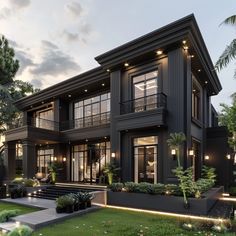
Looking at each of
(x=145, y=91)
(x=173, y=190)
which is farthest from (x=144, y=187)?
(x=145, y=91)

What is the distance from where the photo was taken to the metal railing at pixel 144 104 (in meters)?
14.8

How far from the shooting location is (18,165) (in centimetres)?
3300

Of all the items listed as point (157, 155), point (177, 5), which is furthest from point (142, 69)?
point (177, 5)

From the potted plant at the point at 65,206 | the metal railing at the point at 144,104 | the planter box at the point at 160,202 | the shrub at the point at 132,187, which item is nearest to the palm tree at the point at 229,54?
the metal railing at the point at 144,104

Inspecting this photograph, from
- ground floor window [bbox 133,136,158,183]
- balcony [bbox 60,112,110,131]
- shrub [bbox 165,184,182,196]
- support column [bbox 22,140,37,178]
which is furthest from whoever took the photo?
balcony [bbox 60,112,110,131]

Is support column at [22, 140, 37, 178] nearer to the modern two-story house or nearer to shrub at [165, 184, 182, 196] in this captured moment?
the modern two-story house

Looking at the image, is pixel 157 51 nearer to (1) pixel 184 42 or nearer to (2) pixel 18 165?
(1) pixel 184 42

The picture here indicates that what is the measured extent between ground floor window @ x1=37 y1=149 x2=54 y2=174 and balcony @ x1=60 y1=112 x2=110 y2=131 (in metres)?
2.71

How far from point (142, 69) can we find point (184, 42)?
3085 mm

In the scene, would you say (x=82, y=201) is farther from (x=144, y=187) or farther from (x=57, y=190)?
(x=57, y=190)

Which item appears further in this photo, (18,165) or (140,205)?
(18,165)

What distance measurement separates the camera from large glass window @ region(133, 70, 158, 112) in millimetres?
15534

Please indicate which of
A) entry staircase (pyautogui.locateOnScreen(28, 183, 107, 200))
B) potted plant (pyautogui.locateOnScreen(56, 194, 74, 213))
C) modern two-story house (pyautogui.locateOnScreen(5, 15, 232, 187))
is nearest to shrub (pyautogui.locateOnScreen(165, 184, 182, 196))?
modern two-story house (pyautogui.locateOnScreen(5, 15, 232, 187))

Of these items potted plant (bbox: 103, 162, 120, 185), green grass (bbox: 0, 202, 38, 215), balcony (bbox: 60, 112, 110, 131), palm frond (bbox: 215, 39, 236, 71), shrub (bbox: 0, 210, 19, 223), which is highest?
palm frond (bbox: 215, 39, 236, 71)
